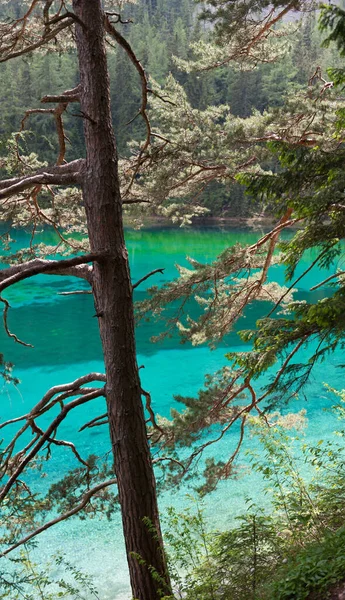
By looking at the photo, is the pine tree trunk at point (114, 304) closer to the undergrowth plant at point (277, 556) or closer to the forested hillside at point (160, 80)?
the undergrowth plant at point (277, 556)

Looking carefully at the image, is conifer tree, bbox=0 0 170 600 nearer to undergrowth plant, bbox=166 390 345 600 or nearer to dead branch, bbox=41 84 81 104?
dead branch, bbox=41 84 81 104

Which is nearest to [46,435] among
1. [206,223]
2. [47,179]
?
[47,179]

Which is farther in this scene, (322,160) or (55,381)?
(55,381)

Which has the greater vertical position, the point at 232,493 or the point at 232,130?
the point at 232,130

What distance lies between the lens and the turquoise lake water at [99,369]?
7.06 metres

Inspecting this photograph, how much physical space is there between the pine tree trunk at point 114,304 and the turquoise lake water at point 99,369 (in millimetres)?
791

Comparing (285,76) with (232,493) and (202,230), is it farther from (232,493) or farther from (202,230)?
(232,493)

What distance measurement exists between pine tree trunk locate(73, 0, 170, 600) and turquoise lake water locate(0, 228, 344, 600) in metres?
0.79

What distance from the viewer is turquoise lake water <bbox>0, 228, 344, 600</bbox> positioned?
7.06m

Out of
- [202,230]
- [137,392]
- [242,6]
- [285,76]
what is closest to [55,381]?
[242,6]

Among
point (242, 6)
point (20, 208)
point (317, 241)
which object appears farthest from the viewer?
point (242, 6)

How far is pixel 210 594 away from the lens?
3.13 metres

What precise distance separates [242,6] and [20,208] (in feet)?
10.5

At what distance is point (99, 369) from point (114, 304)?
33.0 ft
